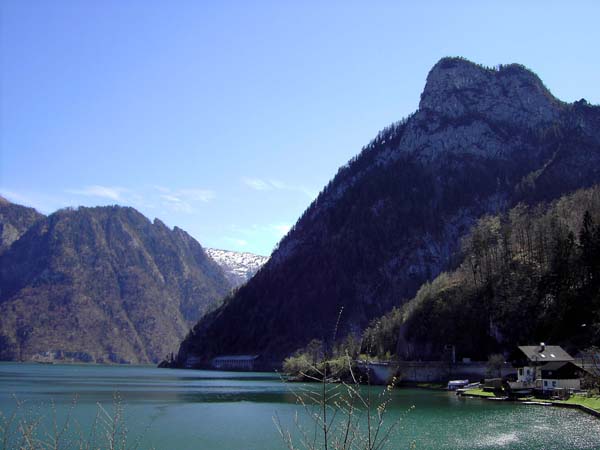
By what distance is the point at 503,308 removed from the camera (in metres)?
111

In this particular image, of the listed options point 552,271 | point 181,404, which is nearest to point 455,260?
point 552,271

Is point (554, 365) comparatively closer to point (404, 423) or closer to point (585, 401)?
point (585, 401)

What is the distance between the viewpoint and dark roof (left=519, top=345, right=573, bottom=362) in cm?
8475

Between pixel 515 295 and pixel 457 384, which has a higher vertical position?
pixel 515 295

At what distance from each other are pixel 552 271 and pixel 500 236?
2821 cm

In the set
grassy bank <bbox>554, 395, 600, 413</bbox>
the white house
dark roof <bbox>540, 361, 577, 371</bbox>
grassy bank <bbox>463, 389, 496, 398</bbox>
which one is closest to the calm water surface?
grassy bank <bbox>554, 395, 600, 413</bbox>

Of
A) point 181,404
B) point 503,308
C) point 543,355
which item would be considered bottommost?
point 181,404

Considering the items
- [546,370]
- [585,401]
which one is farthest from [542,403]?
[546,370]

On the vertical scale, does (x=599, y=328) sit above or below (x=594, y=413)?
above

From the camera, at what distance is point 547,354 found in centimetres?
8531

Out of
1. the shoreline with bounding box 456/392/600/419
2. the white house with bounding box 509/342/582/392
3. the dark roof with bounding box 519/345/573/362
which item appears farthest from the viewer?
the dark roof with bounding box 519/345/573/362

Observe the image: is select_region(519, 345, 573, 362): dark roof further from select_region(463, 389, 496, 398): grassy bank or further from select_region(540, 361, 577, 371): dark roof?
select_region(463, 389, 496, 398): grassy bank

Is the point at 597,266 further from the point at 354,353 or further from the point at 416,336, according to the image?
the point at 354,353

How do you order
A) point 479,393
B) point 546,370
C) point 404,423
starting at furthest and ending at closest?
1. point 479,393
2. point 546,370
3. point 404,423
